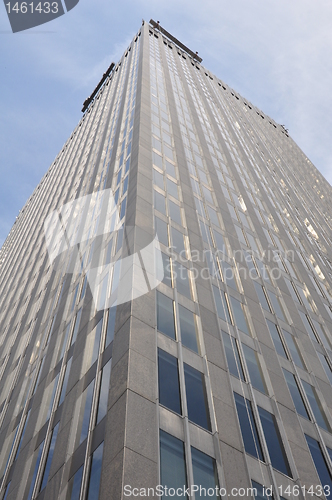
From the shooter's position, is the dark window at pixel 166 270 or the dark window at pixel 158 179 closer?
the dark window at pixel 166 270

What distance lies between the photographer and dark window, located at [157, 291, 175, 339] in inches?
727

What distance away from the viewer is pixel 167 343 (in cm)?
1775

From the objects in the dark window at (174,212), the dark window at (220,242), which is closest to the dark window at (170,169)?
the dark window at (174,212)

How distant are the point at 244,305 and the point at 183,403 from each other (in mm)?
10286

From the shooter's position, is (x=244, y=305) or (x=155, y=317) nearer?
(x=155, y=317)

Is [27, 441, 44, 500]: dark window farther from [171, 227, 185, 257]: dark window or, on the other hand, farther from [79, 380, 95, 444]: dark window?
[171, 227, 185, 257]: dark window

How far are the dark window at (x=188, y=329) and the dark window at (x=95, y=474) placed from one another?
5.94 m

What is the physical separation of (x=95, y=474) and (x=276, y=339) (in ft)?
44.5

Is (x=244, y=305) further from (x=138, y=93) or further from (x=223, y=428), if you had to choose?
(x=138, y=93)

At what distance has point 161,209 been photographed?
27516 mm

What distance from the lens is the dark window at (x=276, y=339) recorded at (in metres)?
23.2

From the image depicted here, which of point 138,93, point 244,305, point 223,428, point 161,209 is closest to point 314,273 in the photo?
point 244,305

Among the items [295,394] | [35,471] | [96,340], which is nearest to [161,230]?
[96,340]

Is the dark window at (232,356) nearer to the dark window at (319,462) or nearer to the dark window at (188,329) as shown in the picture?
the dark window at (188,329)
